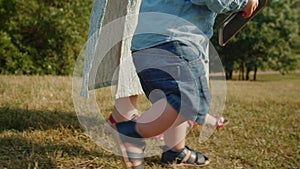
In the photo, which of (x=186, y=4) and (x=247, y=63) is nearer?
(x=186, y=4)

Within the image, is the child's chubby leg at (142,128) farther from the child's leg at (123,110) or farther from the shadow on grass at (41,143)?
the child's leg at (123,110)

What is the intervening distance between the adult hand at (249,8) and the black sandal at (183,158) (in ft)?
2.21

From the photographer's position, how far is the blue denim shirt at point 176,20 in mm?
1292

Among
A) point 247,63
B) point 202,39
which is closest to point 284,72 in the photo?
point 247,63

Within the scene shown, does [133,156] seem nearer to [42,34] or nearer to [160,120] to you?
[160,120]

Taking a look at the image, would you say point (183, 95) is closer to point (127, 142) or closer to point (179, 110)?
point (179, 110)

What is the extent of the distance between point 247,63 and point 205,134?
17065 millimetres

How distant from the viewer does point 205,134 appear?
86.5 inches

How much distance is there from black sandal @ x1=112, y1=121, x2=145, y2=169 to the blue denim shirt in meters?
0.30

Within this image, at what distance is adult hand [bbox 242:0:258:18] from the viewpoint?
130 cm

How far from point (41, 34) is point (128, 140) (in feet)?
17.9

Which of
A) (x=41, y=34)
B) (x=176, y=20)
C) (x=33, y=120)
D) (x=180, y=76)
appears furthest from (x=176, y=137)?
(x=41, y=34)

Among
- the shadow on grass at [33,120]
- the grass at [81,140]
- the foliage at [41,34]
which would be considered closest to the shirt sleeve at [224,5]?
the grass at [81,140]

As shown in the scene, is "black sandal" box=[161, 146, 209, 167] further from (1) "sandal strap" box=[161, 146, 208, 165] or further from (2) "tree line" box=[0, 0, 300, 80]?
(2) "tree line" box=[0, 0, 300, 80]
